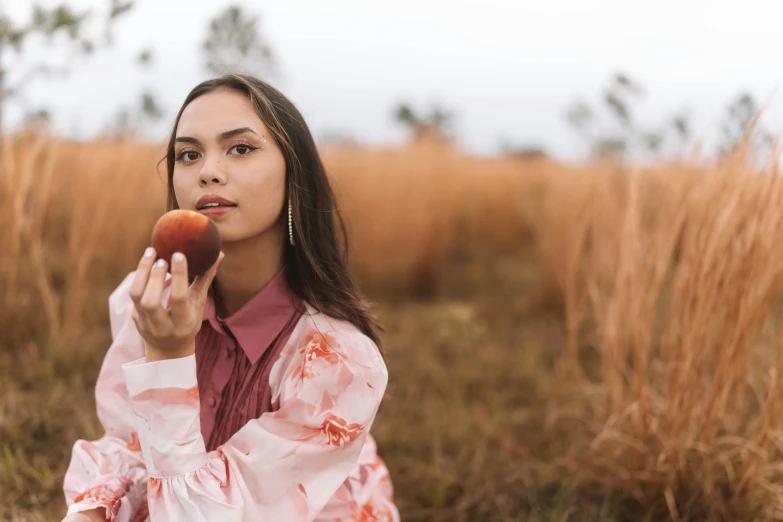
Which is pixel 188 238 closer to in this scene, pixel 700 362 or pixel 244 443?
pixel 244 443

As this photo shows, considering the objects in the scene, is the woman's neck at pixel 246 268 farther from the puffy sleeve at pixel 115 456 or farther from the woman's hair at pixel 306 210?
the puffy sleeve at pixel 115 456

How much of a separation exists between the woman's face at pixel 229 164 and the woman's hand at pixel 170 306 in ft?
0.45

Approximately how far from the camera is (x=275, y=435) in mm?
1153

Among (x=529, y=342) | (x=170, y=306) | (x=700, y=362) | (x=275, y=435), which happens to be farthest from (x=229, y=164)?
(x=529, y=342)

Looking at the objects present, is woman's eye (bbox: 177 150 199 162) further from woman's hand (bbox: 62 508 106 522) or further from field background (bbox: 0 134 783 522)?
field background (bbox: 0 134 783 522)

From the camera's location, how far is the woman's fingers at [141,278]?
99 centimetres

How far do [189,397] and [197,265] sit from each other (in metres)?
0.21

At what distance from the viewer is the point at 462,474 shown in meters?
2.42

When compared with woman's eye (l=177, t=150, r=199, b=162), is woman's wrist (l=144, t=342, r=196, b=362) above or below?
below

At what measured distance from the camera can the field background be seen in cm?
183

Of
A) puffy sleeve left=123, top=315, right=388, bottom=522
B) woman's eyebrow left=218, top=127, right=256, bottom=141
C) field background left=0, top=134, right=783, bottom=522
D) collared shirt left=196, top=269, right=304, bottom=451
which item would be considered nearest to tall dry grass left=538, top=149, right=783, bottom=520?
field background left=0, top=134, right=783, bottom=522

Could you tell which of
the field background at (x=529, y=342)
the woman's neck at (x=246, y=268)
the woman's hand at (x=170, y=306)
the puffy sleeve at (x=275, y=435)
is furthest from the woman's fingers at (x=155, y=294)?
the field background at (x=529, y=342)

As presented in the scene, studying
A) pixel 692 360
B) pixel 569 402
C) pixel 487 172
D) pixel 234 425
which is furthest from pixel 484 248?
pixel 234 425

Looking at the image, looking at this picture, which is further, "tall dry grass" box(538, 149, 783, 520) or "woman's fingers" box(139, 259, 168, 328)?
"tall dry grass" box(538, 149, 783, 520)
